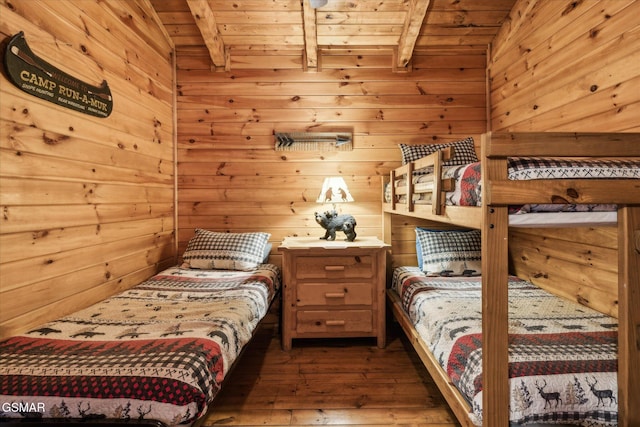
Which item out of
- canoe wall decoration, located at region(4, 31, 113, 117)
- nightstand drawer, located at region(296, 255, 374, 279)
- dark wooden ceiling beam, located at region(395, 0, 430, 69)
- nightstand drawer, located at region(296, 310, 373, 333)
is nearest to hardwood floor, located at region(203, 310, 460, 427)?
nightstand drawer, located at region(296, 310, 373, 333)

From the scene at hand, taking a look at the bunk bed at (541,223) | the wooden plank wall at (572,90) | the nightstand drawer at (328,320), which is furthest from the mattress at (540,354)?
the nightstand drawer at (328,320)

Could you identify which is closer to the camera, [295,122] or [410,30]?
[410,30]

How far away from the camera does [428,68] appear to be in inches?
120

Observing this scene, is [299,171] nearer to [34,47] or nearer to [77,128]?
[77,128]

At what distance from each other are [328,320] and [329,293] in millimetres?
184

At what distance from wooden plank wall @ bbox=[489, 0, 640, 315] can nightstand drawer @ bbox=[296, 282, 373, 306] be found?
3.85ft

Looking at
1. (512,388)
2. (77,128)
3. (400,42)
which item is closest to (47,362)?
(77,128)

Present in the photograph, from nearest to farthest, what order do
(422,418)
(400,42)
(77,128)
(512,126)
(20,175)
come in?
(20,175) < (422,418) < (77,128) < (512,126) < (400,42)

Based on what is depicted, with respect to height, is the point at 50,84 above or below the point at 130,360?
above

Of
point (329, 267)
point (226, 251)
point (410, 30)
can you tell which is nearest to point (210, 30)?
point (410, 30)

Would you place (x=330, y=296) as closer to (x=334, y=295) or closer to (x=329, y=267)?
(x=334, y=295)

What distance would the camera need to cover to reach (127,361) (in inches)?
45.7

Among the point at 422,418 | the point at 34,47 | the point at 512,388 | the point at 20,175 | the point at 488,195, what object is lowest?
the point at 422,418

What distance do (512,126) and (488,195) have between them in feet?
6.23
